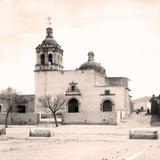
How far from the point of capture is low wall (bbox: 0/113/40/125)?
44406 mm

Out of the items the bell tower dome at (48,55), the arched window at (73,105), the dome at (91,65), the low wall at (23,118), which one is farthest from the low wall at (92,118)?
the dome at (91,65)

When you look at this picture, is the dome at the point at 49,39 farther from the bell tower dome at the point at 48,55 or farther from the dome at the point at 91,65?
the dome at the point at 91,65

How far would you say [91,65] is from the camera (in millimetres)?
58344

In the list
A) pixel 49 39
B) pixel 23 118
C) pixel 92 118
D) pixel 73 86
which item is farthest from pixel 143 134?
pixel 49 39

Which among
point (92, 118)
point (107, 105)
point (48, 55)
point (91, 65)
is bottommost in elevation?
point (92, 118)

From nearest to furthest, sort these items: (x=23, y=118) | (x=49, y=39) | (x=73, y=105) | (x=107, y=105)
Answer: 1. (x=23, y=118)
2. (x=107, y=105)
3. (x=73, y=105)
4. (x=49, y=39)

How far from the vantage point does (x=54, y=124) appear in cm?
4331

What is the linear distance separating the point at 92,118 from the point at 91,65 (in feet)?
53.3

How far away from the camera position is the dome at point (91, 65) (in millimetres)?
58031

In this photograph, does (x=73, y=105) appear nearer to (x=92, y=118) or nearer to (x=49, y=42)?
(x=49, y=42)

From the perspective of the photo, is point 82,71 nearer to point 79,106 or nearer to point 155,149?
point 79,106

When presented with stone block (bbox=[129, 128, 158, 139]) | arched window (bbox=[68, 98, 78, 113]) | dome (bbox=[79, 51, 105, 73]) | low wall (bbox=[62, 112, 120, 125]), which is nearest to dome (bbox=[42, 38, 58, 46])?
dome (bbox=[79, 51, 105, 73])

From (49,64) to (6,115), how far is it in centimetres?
1059

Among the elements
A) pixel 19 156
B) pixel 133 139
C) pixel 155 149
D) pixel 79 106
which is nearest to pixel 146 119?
pixel 79 106
